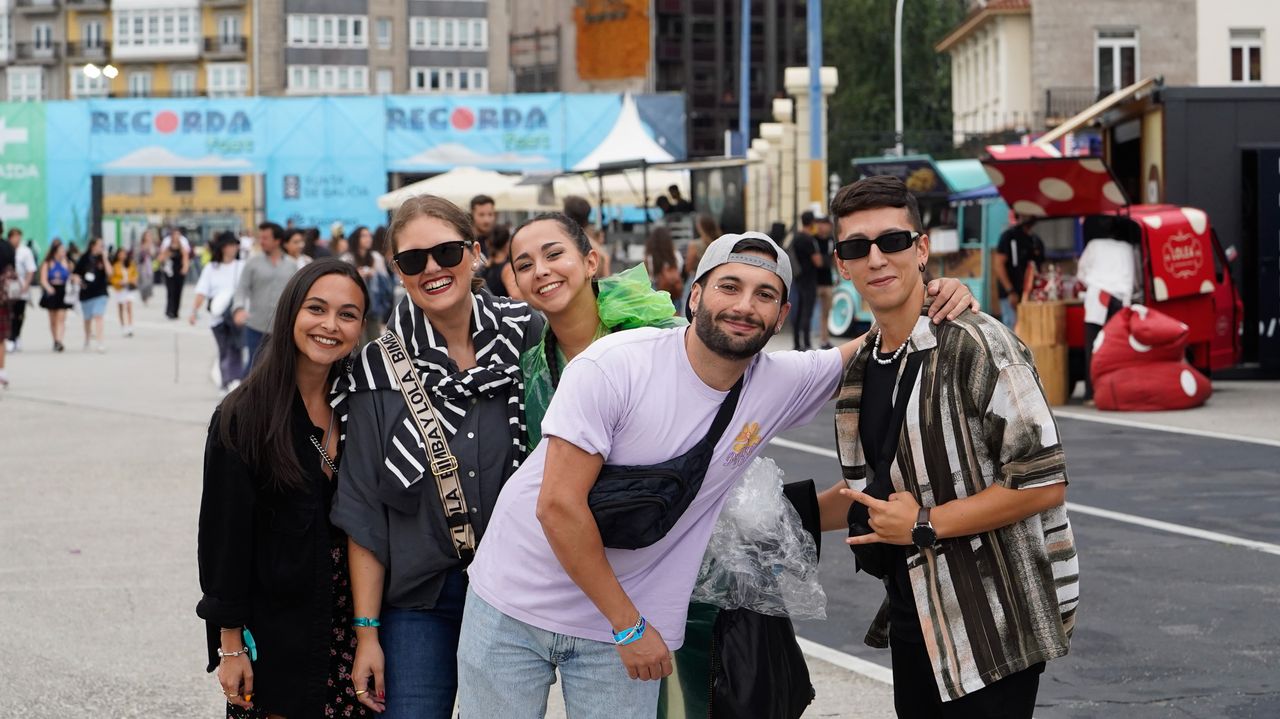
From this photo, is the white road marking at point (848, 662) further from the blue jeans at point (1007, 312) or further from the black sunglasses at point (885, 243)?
the blue jeans at point (1007, 312)

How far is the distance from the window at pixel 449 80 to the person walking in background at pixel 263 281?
93619 millimetres

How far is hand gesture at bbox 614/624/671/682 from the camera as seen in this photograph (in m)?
3.40

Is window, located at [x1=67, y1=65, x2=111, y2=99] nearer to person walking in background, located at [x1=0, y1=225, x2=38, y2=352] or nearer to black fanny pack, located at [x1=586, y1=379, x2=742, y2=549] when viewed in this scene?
person walking in background, located at [x1=0, y1=225, x2=38, y2=352]

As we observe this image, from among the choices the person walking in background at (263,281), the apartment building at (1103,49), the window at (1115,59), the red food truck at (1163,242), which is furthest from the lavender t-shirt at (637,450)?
the window at (1115,59)

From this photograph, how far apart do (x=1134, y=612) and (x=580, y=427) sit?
4496 mm

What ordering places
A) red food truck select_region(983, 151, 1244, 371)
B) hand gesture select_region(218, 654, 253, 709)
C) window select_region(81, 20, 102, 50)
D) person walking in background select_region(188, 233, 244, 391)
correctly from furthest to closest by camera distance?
window select_region(81, 20, 102, 50) → person walking in background select_region(188, 233, 244, 391) → red food truck select_region(983, 151, 1244, 371) → hand gesture select_region(218, 654, 253, 709)

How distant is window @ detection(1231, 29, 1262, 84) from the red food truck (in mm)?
37694

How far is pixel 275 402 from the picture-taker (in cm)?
386

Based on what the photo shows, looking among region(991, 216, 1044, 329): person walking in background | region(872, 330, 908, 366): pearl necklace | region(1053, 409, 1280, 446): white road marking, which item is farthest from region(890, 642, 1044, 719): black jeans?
region(991, 216, 1044, 329): person walking in background

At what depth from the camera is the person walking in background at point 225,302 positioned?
16688mm

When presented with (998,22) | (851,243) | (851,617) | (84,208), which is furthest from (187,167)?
(851,243)

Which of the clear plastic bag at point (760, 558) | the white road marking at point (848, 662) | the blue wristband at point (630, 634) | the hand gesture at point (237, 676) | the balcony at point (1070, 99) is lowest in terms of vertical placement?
the white road marking at point (848, 662)

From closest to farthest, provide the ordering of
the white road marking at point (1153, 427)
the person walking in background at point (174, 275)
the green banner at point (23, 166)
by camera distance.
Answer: the white road marking at point (1153, 427)
the person walking in background at point (174, 275)
the green banner at point (23, 166)

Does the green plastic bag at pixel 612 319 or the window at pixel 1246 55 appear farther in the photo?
the window at pixel 1246 55
